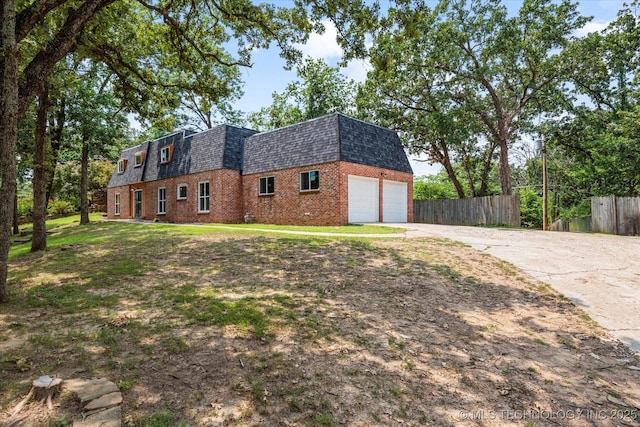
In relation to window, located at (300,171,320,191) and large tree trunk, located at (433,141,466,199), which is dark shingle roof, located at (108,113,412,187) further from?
large tree trunk, located at (433,141,466,199)

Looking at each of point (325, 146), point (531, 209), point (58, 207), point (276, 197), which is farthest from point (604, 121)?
point (58, 207)

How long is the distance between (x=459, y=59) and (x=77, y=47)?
21.1m

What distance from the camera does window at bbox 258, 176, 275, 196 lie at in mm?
17984

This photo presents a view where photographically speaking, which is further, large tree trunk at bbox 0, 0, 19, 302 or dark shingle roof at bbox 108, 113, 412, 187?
dark shingle roof at bbox 108, 113, 412, 187

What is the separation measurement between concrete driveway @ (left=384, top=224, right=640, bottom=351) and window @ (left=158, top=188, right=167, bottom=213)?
20112 millimetres

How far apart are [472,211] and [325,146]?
35.9ft

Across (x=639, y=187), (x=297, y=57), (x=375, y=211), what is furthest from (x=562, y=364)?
(x=639, y=187)

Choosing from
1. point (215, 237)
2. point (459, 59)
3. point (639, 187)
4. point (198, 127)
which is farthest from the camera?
point (198, 127)

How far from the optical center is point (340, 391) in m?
2.59

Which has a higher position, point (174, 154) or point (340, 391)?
point (174, 154)

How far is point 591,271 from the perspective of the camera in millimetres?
6285

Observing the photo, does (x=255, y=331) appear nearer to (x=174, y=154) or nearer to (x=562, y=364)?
(x=562, y=364)

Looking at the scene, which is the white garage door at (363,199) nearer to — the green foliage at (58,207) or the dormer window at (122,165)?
the dormer window at (122,165)

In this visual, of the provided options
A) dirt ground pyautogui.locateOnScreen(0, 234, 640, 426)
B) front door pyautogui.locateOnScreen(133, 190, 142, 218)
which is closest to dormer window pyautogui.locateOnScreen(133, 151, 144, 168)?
front door pyautogui.locateOnScreen(133, 190, 142, 218)
